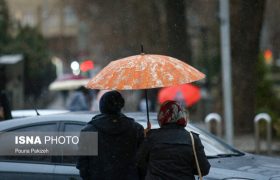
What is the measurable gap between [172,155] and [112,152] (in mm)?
666

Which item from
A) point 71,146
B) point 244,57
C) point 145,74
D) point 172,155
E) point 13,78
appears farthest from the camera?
point 13,78

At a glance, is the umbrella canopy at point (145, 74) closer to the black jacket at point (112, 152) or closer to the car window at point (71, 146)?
the black jacket at point (112, 152)

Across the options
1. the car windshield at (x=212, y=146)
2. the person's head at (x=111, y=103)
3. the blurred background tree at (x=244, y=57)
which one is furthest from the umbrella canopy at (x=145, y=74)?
the blurred background tree at (x=244, y=57)

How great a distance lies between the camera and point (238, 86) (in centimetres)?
2183

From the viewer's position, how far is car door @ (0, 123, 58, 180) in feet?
25.3

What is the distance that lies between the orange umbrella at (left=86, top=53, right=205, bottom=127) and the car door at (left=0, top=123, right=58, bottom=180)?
1.63 m

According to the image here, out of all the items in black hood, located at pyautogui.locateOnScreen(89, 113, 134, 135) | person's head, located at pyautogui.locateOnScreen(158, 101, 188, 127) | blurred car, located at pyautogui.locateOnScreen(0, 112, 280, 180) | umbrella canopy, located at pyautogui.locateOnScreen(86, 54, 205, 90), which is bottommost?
blurred car, located at pyautogui.locateOnScreen(0, 112, 280, 180)

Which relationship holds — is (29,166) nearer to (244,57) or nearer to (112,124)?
(112,124)

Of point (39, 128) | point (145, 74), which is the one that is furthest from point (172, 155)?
point (39, 128)

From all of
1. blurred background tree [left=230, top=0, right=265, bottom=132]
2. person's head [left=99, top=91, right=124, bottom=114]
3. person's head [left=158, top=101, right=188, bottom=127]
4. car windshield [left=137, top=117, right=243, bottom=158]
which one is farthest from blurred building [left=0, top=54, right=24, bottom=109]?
person's head [left=158, top=101, right=188, bottom=127]

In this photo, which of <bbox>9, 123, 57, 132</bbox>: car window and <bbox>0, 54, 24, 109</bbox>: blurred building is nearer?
<bbox>9, 123, 57, 132</bbox>: car window

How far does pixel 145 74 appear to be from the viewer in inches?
247

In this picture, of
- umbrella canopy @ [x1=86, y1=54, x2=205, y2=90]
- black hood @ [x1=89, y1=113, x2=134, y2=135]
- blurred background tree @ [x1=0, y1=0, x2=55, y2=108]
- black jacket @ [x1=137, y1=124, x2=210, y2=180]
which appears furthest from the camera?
blurred background tree @ [x1=0, y1=0, x2=55, y2=108]

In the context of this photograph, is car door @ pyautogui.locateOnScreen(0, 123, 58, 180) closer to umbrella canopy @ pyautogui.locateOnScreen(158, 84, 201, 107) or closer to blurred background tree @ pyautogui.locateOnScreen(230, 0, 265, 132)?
umbrella canopy @ pyautogui.locateOnScreen(158, 84, 201, 107)
